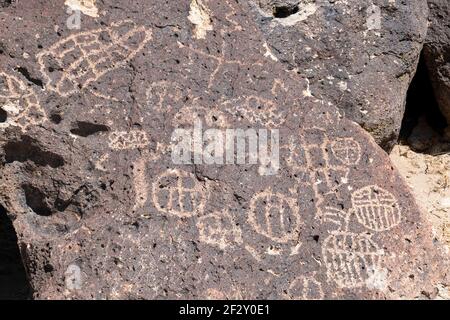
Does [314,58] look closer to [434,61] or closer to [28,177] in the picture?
[434,61]

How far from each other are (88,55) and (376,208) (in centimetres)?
123

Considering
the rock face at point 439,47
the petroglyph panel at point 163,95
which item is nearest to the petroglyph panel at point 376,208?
the petroglyph panel at point 163,95

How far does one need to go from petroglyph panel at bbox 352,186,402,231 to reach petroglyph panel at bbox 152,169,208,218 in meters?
0.56

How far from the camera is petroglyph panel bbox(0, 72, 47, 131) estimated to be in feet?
9.07

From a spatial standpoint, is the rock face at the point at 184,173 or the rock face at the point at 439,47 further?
the rock face at the point at 439,47

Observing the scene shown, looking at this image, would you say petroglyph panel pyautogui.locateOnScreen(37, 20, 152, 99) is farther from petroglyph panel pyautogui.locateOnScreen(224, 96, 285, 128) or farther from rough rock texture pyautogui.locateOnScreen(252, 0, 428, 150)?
rough rock texture pyautogui.locateOnScreen(252, 0, 428, 150)

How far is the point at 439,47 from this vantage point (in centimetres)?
390

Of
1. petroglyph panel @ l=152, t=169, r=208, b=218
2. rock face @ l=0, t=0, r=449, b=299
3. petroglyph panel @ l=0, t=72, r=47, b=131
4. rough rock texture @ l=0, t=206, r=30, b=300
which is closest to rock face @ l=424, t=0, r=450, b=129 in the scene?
rock face @ l=0, t=0, r=449, b=299

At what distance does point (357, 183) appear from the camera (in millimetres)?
2768

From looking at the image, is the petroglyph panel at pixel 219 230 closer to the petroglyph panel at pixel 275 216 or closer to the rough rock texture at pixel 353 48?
the petroglyph panel at pixel 275 216

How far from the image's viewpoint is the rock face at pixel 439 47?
3.87 meters

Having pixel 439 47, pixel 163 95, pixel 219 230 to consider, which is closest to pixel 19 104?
pixel 163 95

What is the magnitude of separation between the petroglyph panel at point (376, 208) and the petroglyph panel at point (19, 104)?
1.20 meters

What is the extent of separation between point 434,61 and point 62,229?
2.25 meters
